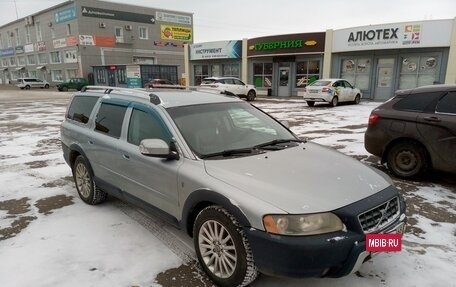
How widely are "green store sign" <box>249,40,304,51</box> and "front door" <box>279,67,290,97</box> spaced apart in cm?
183

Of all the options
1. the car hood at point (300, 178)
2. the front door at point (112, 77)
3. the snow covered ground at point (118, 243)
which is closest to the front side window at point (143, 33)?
the front door at point (112, 77)

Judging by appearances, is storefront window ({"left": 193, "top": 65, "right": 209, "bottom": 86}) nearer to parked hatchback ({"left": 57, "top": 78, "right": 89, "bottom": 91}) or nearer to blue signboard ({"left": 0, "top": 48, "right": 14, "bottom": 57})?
parked hatchback ({"left": 57, "top": 78, "right": 89, "bottom": 91})

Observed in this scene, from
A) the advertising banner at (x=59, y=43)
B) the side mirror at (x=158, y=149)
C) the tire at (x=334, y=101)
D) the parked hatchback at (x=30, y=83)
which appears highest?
the advertising banner at (x=59, y=43)

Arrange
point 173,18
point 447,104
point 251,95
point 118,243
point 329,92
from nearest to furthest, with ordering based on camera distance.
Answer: point 118,243
point 447,104
point 329,92
point 251,95
point 173,18

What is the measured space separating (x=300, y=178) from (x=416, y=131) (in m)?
3.67

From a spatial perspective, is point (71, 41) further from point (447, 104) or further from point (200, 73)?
point (447, 104)

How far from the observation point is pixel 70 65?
152 ft

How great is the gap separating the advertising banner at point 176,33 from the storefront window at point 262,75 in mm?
26950

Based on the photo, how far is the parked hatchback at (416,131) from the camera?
5.36m

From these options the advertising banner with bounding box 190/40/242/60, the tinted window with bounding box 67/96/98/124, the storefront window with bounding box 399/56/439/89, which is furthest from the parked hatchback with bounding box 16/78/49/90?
the tinted window with bounding box 67/96/98/124

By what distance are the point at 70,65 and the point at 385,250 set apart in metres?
49.9

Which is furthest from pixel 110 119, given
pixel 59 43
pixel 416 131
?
pixel 59 43

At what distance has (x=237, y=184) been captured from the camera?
9.26 feet

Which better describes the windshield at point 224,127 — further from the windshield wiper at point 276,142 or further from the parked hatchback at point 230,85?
the parked hatchback at point 230,85
